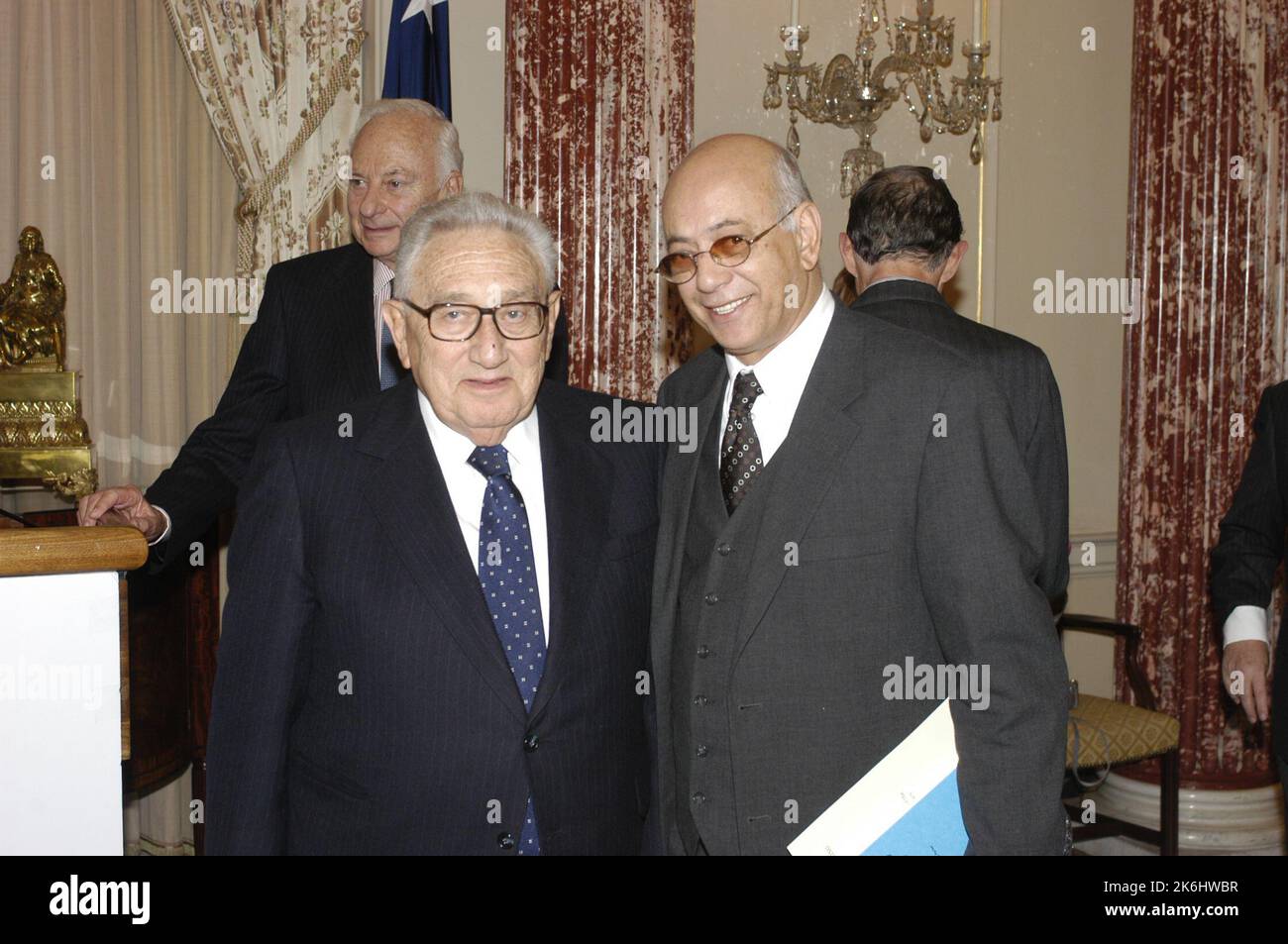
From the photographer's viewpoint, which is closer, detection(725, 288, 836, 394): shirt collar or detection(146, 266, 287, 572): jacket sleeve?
detection(725, 288, 836, 394): shirt collar

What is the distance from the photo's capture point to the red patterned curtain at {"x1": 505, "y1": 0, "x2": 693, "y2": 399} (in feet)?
15.6

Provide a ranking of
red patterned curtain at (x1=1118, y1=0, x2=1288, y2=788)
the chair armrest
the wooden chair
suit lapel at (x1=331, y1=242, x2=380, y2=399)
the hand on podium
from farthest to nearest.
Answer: red patterned curtain at (x1=1118, y1=0, x2=1288, y2=788), the chair armrest, the wooden chair, suit lapel at (x1=331, y1=242, x2=380, y2=399), the hand on podium

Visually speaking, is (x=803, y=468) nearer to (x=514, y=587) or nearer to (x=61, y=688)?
(x=514, y=587)

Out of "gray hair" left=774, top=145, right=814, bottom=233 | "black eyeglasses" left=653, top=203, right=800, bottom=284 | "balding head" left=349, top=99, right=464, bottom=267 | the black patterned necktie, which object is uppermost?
"balding head" left=349, top=99, right=464, bottom=267

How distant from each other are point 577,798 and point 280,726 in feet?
1.60

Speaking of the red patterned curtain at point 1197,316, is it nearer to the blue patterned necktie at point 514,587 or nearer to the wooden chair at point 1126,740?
the wooden chair at point 1126,740

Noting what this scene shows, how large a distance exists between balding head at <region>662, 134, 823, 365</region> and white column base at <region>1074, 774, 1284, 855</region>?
4.09m

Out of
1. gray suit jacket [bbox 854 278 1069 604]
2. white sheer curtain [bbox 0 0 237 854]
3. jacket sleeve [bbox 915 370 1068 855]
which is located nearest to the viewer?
jacket sleeve [bbox 915 370 1068 855]

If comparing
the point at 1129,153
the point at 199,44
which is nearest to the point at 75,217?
the point at 199,44

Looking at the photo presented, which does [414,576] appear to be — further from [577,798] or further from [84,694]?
[84,694]

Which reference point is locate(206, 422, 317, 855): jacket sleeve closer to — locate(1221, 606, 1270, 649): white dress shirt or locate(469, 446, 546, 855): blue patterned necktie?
locate(469, 446, 546, 855): blue patterned necktie

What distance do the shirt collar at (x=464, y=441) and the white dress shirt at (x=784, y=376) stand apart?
327mm

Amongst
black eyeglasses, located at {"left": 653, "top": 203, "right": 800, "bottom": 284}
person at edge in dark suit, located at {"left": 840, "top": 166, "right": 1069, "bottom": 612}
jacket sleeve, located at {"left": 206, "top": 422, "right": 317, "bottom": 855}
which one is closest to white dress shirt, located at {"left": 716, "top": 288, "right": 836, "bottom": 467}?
black eyeglasses, located at {"left": 653, "top": 203, "right": 800, "bottom": 284}

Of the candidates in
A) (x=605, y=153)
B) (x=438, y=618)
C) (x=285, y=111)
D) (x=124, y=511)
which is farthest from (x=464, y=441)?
(x=285, y=111)
